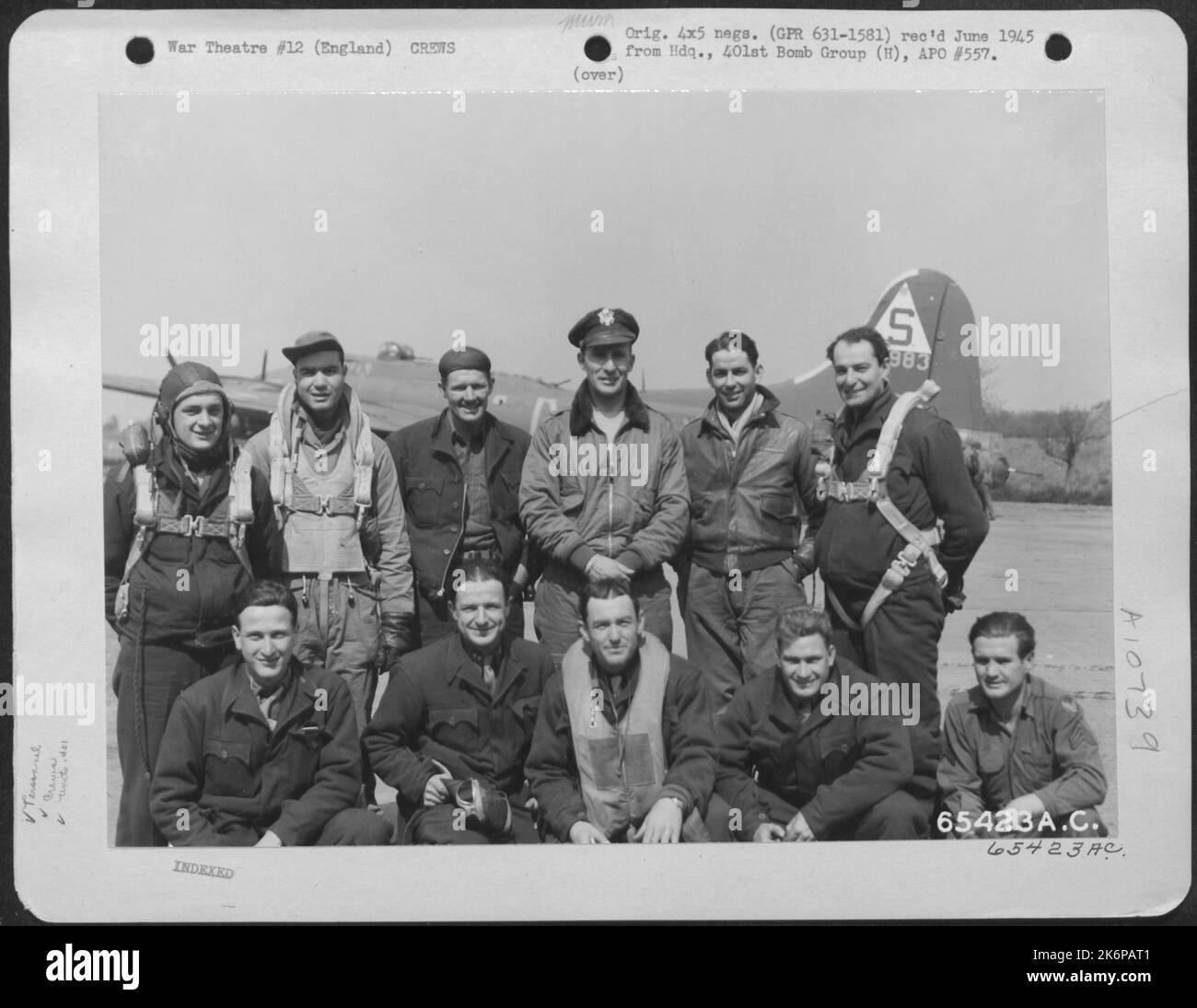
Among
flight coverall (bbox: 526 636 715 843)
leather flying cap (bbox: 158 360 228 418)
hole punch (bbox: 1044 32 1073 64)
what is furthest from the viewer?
hole punch (bbox: 1044 32 1073 64)

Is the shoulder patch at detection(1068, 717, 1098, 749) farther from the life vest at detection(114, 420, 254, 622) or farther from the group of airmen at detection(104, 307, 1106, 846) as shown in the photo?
the life vest at detection(114, 420, 254, 622)

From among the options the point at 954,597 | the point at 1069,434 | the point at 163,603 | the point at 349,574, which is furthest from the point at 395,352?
the point at 1069,434

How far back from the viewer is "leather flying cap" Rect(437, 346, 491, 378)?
3.57 metres

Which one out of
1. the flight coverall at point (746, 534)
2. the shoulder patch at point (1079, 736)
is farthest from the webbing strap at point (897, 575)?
the shoulder patch at point (1079, 736)

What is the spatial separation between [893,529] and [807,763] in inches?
31.3

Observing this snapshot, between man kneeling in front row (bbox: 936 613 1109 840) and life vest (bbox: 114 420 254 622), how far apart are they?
238 centimetres

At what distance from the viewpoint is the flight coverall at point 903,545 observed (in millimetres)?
3531

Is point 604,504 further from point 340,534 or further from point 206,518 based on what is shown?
point 206,518

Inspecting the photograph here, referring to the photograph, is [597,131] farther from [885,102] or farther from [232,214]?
[232,214]

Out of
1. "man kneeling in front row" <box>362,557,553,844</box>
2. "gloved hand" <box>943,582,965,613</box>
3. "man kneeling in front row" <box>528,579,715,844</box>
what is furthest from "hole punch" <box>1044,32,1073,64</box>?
"man kneeling in front row" <box>362,557,553,844</box>

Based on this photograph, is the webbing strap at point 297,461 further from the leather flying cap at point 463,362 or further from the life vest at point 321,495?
the leather flying cap at point 463,362

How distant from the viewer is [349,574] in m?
3.52

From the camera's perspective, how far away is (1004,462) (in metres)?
3.64

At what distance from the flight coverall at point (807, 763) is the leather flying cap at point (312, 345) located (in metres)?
1.73
